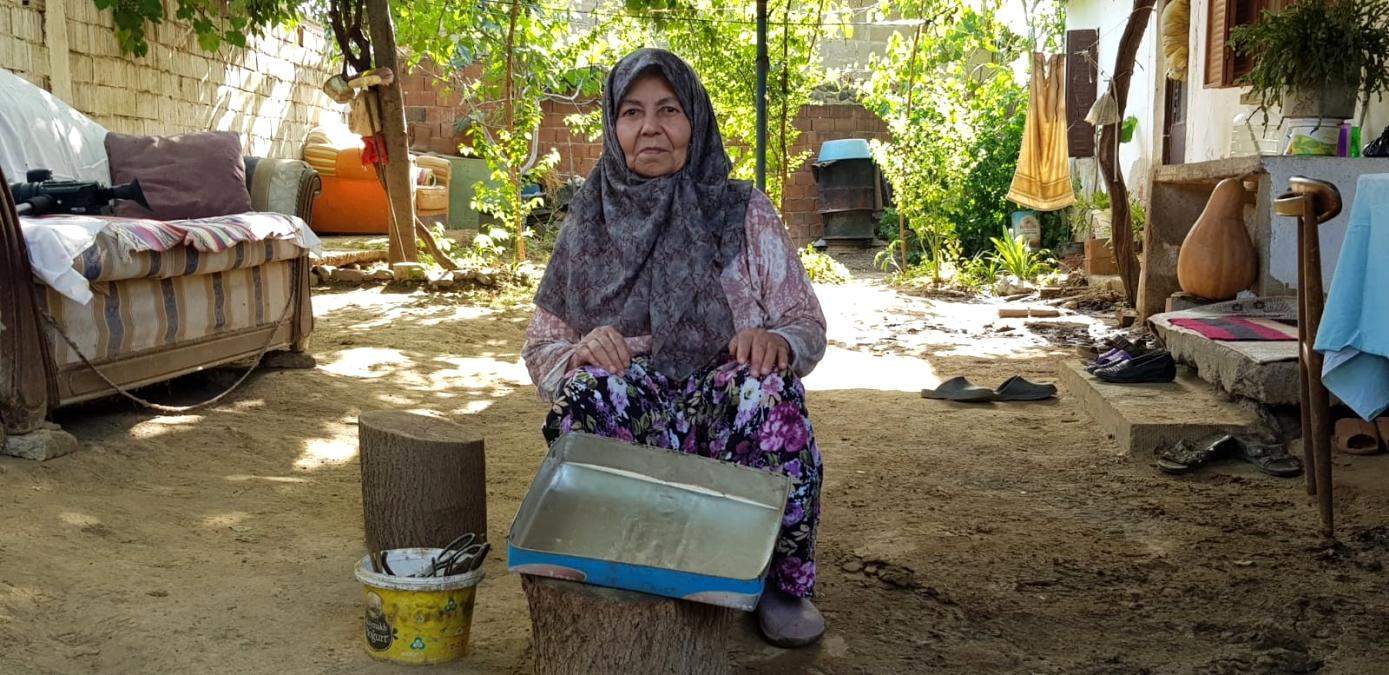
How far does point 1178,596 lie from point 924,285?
7422 millimetres

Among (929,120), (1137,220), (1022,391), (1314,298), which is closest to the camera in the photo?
(1314,298)

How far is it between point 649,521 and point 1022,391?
3.63 m

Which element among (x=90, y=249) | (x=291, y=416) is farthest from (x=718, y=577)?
(x=291, y=416)

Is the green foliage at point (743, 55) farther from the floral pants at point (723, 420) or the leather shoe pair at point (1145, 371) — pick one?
the floral pants at point (723, 420)

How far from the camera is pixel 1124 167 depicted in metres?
11.4

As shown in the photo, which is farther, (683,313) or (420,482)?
(420,482)

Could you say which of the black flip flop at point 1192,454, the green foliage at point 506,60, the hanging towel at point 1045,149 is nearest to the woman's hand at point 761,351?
the black flip flop at point 1192,454

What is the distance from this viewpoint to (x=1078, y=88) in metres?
10.5

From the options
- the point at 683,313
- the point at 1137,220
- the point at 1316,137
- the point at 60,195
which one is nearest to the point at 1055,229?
the point at 1137,220

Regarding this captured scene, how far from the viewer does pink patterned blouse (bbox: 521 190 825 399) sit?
8.13ft

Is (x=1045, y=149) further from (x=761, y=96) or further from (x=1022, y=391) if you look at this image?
(x=1022, y=391)

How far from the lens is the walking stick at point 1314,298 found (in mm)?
2988

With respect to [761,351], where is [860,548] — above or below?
below

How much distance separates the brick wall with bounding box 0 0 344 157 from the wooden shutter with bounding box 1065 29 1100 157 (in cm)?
682
